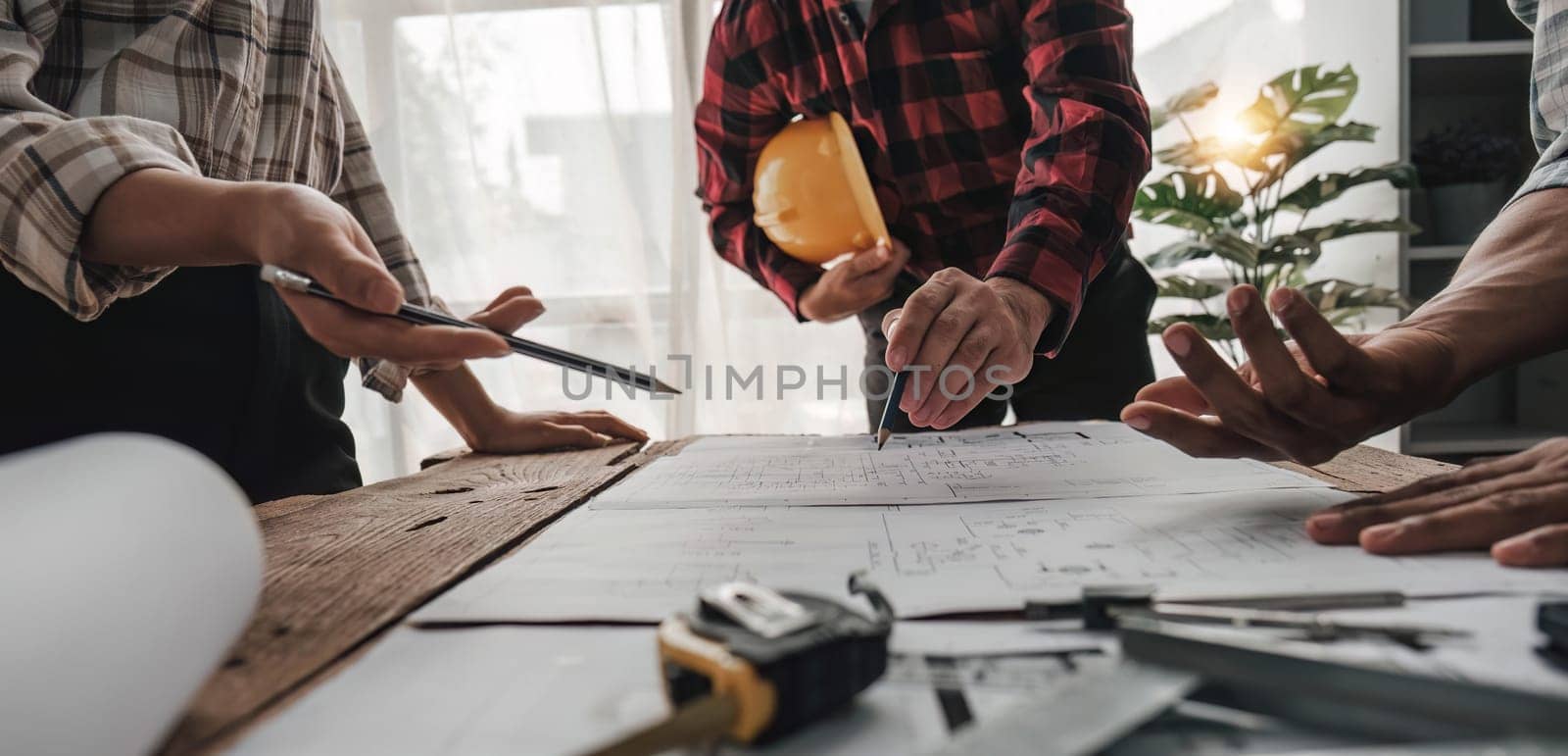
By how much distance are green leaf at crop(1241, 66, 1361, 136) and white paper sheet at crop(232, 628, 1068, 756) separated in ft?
6.78

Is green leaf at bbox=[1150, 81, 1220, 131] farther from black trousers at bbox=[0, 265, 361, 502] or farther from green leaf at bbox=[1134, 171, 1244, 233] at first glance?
black trousers at bbox=[0, 265, 361, 502]

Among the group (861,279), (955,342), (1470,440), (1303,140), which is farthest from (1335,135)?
(955,342)

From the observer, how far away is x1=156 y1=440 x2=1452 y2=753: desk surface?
1.12ft

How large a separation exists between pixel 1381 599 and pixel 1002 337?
1.46ft

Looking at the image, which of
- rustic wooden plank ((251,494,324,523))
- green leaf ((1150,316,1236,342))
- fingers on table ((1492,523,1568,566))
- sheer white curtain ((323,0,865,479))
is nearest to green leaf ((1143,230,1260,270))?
green leaf ((1150,316,1236,342))

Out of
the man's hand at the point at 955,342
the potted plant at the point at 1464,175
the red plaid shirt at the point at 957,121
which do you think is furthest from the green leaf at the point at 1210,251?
the man's hand at the point at 955,342

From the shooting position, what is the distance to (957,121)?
1181 millimetres

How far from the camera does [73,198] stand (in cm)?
55

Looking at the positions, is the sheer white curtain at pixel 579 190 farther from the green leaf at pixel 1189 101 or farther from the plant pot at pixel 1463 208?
the plant pot at pixel 1463 208

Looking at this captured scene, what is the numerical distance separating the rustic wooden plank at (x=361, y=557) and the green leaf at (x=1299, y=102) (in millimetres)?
1802

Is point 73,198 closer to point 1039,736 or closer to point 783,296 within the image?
point 1039,736

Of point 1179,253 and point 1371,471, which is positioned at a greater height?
point 1179,253

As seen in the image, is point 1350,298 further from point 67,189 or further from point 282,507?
point 67,189

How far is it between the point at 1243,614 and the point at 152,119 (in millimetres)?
844
